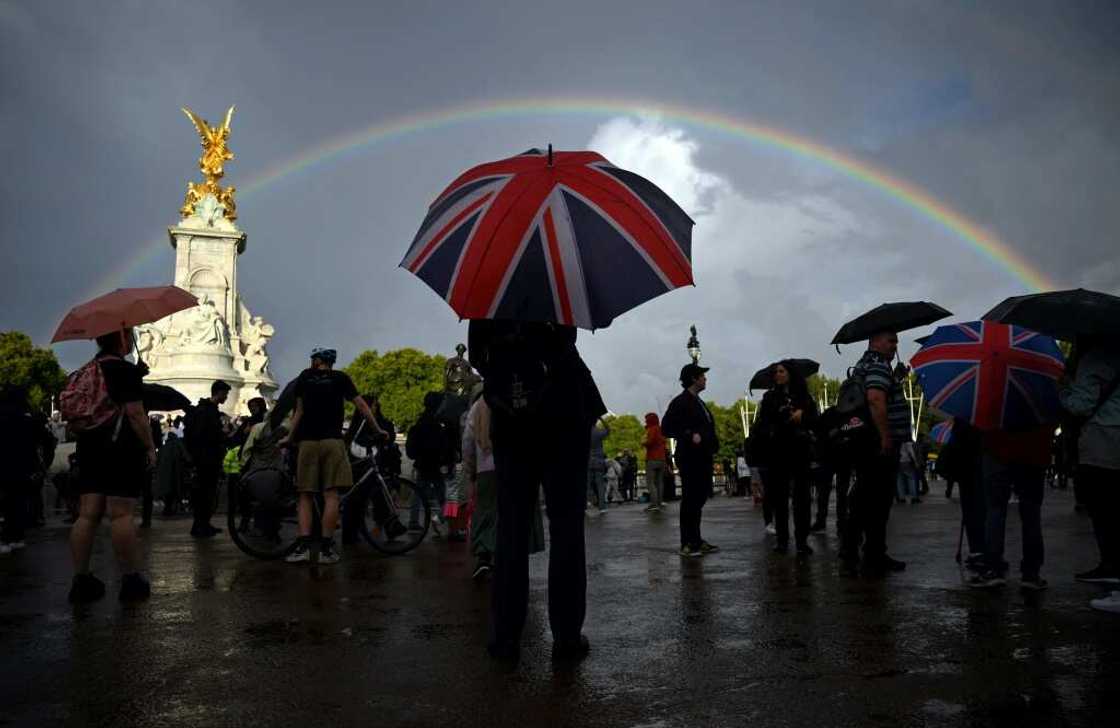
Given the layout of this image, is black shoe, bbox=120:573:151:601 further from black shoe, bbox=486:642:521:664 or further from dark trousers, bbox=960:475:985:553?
dark trousers, bbox=960:475:985:553

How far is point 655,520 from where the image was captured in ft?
56.5

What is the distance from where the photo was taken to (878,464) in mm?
8227

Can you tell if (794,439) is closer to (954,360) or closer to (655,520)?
(954,360)

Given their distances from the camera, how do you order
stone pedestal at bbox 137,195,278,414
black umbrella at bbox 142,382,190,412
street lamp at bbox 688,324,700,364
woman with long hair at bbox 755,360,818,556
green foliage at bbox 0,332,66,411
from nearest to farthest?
black umbrella at bbox 142,382,190,412
woman with long hair at bbox 755,360,818,556
street lamp at bbox 688,324,700,364
stone pedestal at bbox 137,195,278,414
green foliage at bbox 0,332,66,411

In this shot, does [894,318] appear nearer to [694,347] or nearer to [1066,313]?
[1066,313]

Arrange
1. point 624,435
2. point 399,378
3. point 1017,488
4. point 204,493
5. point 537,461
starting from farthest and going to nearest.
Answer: point 624,435 → point 399,378 → point 204,493 → point 1017,488 → point 537,461

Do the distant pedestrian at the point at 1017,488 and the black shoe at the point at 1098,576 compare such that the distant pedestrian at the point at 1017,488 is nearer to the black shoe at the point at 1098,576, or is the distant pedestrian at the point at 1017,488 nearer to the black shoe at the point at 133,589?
the black shoe at the point at 1098,576

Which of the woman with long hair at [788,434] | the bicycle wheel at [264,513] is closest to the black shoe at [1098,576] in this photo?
the woman with long hair at [788,434]

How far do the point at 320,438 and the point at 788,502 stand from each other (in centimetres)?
458

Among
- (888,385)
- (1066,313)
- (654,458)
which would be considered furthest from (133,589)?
(654,458)

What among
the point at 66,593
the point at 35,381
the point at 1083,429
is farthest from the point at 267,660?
the point at 35,381

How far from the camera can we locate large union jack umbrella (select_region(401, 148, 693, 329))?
15.2ft

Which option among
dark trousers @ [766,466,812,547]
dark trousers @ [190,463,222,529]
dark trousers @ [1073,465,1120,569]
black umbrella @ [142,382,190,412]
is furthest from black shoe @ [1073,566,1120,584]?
dark trousers @ [190,463,222,529]

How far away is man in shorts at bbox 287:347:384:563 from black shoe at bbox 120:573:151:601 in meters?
A: 2.25
